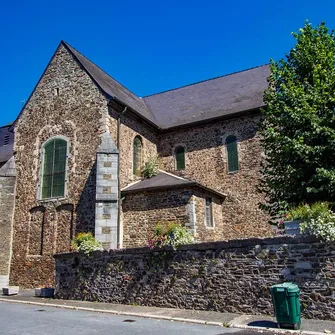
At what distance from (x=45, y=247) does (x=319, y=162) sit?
11.9 meters

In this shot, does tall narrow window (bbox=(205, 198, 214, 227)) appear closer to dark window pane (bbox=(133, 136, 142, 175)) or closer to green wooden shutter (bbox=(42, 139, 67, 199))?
dark window pane (bbox=(133, 136, 142, 175))

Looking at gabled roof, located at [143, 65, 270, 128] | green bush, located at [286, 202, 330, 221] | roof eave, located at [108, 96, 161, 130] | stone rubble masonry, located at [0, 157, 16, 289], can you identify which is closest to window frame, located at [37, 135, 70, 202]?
stone rubble masonry, located at [0, 157, 16, 289]

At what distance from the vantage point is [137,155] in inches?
710

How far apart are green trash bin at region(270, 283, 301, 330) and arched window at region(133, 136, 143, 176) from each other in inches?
442

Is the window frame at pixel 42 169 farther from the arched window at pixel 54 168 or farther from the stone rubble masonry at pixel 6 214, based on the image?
the stone rubble masonry at pixel 6 214

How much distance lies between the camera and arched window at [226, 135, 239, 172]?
17766mm

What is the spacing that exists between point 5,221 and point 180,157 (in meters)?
9.29

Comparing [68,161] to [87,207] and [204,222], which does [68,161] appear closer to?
[87,207]

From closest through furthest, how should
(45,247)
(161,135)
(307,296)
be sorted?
1. (307,296)
2. (45,247)
3. (161,135)

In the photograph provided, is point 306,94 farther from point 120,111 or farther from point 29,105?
point 29,105

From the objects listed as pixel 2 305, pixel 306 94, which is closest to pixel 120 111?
pixel 306 94

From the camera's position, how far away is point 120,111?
55.4 feet

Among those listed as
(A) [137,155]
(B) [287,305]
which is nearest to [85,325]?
(B) [287,305]

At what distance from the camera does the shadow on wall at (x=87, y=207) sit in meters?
15.0
